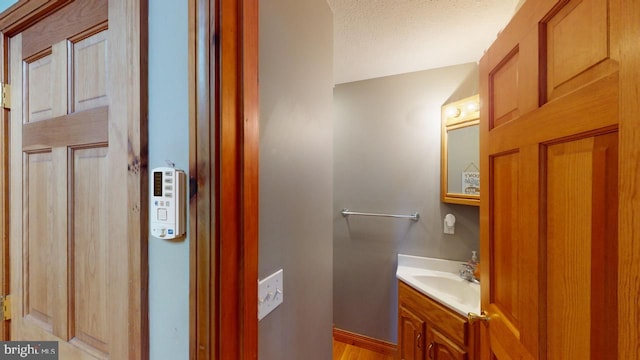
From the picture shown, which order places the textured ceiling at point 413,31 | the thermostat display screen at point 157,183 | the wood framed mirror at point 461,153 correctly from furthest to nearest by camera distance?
the wood framed mirror at point 461,153
the textured ceiling at point 413,31
the thermostat display screen at point 157,183

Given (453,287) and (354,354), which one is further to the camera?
(354,354)

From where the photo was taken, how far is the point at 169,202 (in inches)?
18.8

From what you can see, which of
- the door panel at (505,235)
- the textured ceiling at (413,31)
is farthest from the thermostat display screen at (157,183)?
the textured ceiling at (413,31)

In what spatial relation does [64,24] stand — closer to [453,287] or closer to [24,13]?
[24,13]

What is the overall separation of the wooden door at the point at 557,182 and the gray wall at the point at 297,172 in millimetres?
668

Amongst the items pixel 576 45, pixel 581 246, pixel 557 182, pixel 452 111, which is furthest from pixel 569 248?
pixel 452 111

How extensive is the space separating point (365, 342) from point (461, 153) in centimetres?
174

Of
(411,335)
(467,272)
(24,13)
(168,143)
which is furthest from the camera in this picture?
(467,272)

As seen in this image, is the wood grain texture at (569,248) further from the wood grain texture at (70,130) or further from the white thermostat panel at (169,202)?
the wood grain texture at (70,130)

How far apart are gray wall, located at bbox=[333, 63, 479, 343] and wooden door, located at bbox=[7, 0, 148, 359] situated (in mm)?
1694

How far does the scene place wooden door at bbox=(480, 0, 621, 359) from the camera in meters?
0.47

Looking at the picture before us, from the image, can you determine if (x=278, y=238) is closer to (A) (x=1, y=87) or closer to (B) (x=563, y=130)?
(B) (x=563, y=130)

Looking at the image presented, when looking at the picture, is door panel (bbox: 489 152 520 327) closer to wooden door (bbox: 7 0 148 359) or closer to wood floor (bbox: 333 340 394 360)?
wooden door (bbox: 7 0 148 359)

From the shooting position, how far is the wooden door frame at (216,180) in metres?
0.45
